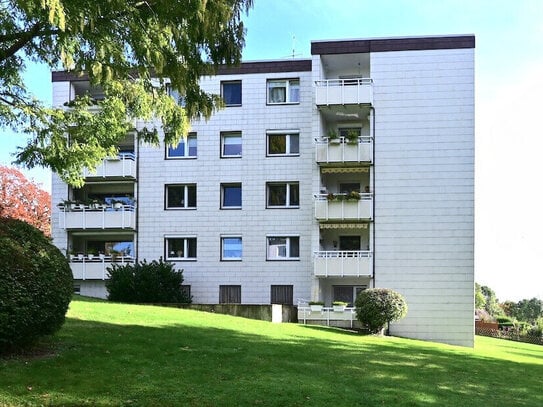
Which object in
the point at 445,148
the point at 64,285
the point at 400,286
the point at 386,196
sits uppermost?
the point at 445,148

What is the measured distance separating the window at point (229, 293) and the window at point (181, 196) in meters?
4.70

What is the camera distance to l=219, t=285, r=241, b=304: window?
32906 millimetres

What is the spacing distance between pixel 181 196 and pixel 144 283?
231 inches

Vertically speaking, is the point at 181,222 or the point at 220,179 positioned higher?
the point at 220,179

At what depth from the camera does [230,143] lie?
33.9 metres

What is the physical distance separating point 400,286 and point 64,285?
22.2 metres

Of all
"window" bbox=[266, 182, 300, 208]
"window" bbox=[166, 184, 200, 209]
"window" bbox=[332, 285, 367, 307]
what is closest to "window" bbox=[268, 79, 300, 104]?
"window" bbox=[266, 182, 300, 208]

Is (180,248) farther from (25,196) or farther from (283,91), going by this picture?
(25,196)

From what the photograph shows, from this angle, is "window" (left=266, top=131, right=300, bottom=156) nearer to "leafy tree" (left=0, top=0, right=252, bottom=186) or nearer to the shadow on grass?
the shadow on grass

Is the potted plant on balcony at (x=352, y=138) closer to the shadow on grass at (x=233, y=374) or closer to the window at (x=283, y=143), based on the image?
the window at (x=283, y=143)

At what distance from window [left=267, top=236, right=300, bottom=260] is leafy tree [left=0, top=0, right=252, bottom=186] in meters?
18.4

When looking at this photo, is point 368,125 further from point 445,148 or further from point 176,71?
point 176,71

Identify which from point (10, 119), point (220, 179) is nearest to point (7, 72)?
point (10, 119)

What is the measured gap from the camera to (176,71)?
10625mm
